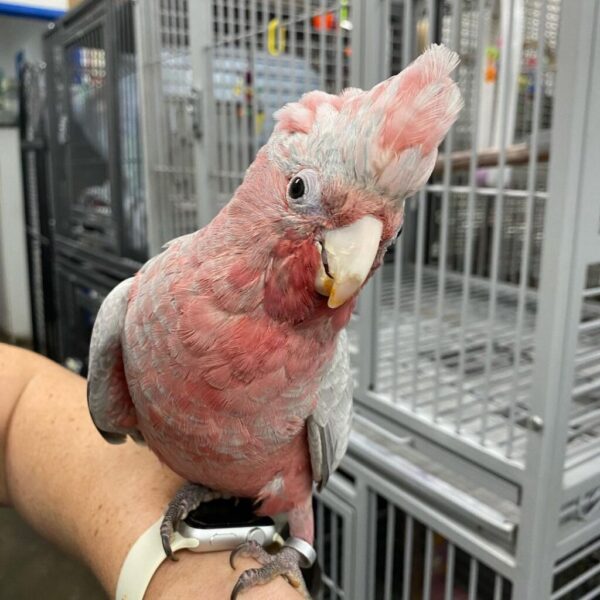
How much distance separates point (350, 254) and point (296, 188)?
0.05m

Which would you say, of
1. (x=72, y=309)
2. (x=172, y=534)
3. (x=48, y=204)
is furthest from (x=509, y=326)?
(x=48, y=204)

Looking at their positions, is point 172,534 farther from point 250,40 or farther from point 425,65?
point 250,40

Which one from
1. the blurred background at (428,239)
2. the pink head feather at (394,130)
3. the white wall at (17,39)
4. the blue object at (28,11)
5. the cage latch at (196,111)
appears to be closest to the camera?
the pink head feather at (394,130)

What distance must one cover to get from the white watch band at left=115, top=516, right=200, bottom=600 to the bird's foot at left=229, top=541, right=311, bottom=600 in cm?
5

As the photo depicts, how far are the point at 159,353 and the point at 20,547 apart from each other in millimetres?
502

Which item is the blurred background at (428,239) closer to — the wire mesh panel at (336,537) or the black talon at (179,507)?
the wire mesh panel at (336,537)

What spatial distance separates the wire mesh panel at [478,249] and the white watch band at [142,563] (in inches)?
14.3

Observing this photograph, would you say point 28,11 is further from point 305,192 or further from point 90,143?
point 305,192

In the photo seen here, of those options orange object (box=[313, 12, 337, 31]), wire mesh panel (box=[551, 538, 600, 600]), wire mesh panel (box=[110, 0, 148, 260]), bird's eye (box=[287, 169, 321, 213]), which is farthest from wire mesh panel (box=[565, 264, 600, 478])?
wire mesh panel (box=[110, 0, 148, 260])

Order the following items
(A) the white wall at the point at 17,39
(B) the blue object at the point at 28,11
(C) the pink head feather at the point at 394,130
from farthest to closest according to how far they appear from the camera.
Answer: (A) the white wall at the point at 17,39, (B) the blue object at the point at 28,11, (C) the pink head feather at the point at 394,130

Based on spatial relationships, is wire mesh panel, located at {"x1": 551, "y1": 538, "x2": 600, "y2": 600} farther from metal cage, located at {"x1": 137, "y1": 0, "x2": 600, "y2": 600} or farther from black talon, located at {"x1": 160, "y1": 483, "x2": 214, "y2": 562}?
black talon, located at {"x1": 160, "y1": 483, "x2": 214, "y2": 562}

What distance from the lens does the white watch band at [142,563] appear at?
54 centimetres

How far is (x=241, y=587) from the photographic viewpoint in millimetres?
513

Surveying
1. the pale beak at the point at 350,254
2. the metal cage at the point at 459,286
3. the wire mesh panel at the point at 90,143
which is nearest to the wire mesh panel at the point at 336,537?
the metal cage at the point at 459,286
